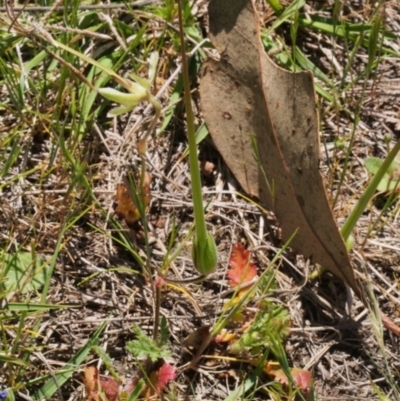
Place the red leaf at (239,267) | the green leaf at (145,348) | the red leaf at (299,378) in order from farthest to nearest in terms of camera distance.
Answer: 1. the red leaf at (239,267)
2. the red leaf at (299,378)
3. the green leaf at (145,348)

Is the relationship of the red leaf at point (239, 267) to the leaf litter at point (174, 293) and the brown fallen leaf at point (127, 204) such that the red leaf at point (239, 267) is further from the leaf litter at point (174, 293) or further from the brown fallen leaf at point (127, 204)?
the brown fallen leaf at point (127, 204)

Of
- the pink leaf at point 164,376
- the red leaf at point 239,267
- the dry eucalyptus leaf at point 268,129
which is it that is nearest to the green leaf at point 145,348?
the pink leaf at point 164,376

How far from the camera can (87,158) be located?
236 cm

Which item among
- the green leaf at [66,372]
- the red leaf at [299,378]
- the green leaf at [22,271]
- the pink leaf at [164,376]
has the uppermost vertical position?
the green leaf at [22,271]

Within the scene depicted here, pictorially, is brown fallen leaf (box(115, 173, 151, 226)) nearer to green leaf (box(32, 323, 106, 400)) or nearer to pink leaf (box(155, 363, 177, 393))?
green leaf (box(32, 323, 106, 400))

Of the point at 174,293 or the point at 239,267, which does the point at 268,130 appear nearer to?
the point at 239,267

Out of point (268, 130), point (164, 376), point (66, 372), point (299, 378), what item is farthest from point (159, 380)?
point (268, 130)

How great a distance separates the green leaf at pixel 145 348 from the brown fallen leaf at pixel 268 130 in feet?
1.78

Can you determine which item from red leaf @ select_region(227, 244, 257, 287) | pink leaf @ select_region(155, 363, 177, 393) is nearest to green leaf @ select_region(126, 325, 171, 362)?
pink leaf @ select_region(155, 363, 177, 393)

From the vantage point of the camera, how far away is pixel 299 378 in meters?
2.10

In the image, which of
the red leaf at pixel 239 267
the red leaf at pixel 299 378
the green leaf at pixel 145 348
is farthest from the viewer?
the red leaf at pixel 239 267

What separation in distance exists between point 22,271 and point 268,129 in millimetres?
828

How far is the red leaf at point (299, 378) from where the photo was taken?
2092mm

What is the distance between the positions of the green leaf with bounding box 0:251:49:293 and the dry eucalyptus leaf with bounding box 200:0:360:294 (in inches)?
26.6
